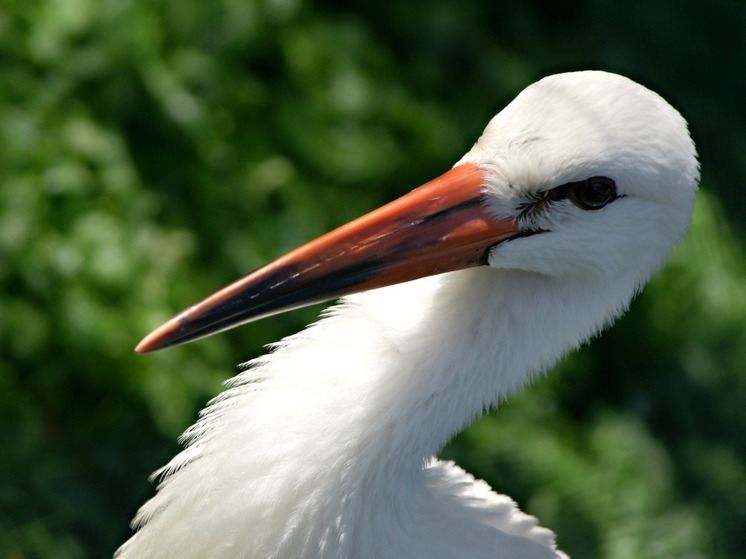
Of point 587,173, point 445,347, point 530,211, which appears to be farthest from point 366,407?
point 587,173

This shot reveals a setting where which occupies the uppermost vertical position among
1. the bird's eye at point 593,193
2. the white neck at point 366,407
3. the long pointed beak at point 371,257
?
the long pointed beak at point 371,257

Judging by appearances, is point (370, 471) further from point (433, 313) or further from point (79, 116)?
point (79, 116)

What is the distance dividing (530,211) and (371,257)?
0.29m

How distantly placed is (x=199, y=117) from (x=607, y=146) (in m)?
2.07

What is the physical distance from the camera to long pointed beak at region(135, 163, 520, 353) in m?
1.76

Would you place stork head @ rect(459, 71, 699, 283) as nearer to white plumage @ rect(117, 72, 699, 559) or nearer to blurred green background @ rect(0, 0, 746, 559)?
white plumage @ rect(117, 72, 699, 559)

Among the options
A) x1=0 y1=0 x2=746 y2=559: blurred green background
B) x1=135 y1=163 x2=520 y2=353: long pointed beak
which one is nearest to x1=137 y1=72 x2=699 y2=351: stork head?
x1=135 y1=163 x2=520 y2=353: long pointed beak

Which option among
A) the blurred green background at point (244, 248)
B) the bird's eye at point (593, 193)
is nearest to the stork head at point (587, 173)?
the bird's eye at point (593, 193)

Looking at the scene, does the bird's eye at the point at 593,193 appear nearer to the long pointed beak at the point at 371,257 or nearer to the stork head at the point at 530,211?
the stork head at the point at 530,211

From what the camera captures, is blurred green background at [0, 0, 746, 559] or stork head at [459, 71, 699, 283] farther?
blurred green background at [0, 0, 746, 559]

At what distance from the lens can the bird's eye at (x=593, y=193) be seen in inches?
71.7

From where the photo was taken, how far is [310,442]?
1.83 meters

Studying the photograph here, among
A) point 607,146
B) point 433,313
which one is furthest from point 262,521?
point 607,146

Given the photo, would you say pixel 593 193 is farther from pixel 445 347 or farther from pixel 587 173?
pixel 445 347
